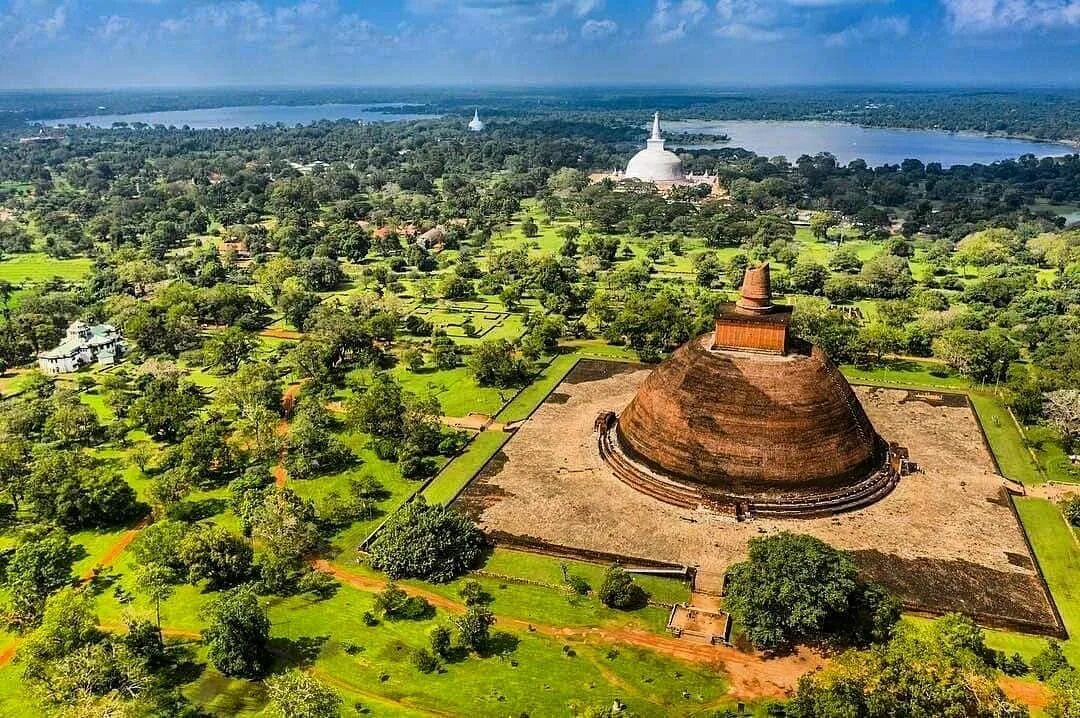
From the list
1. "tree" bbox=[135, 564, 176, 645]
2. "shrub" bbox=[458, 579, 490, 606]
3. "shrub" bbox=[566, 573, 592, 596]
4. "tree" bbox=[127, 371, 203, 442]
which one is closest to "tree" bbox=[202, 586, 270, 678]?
"tree" bbox=[135, 564, 176, 645]

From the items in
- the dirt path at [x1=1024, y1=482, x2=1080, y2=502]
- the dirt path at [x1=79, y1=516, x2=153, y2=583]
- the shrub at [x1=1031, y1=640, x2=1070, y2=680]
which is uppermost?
the dirt path at [x1=1024, y1=482, x2=1080, y2=502]

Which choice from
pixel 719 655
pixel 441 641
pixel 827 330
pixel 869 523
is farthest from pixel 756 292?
pixel 441 641

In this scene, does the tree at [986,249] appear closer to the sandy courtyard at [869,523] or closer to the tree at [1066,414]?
the tree at [1066,414]

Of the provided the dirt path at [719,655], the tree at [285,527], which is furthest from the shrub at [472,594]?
the tree at [285,527]

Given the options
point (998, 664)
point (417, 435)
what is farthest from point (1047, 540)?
point (417, 435)

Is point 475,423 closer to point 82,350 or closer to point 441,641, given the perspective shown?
point 441,641

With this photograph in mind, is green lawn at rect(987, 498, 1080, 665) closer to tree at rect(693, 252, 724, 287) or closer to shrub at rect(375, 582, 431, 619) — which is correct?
shrub at rect(375, 582, 431, 619)
